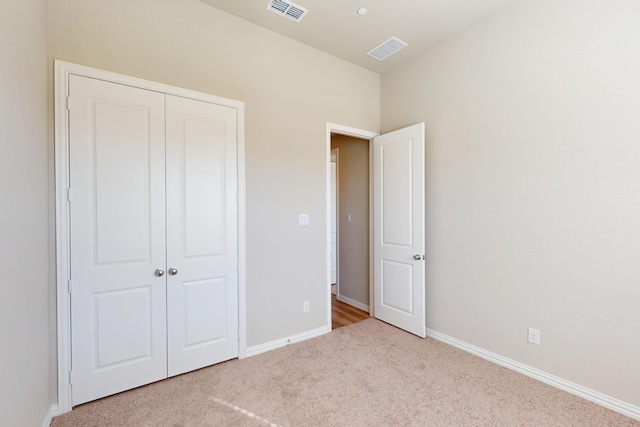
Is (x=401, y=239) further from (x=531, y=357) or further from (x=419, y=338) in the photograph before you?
(x=531, y=357)

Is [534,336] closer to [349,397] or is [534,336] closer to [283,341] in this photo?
[349,397]

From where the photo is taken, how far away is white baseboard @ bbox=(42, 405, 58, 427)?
5.50ft

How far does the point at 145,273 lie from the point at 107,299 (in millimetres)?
Answer: 277

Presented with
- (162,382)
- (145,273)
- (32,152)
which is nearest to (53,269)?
(145,273)

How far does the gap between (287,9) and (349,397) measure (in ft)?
10.3

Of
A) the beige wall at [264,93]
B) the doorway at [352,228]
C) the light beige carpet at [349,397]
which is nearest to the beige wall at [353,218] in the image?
the doorway at [352,228]

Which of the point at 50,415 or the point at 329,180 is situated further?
the point at 329,180

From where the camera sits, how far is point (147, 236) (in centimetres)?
211

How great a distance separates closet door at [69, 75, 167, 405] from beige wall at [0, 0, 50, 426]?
0.17 meters

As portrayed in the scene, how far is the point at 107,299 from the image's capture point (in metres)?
1.99

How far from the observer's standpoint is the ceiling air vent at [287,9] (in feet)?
7.73

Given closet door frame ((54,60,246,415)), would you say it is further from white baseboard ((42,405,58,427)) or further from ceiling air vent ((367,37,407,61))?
ceiling air vent ((367,37,407,61))

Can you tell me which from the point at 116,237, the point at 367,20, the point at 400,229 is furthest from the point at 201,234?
the point at 367,20

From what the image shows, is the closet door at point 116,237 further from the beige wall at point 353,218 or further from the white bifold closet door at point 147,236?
the beige wall at point 353,218
